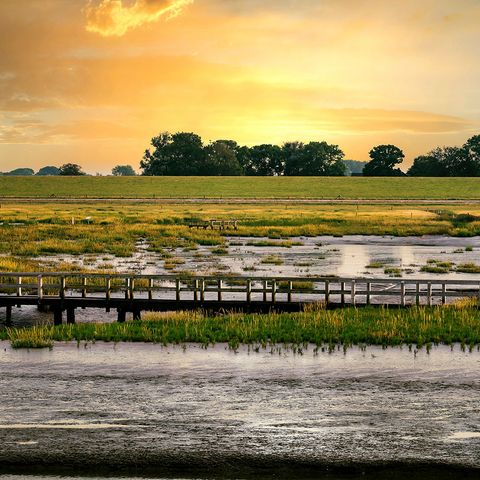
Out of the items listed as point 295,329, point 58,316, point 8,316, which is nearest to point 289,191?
point 8,316

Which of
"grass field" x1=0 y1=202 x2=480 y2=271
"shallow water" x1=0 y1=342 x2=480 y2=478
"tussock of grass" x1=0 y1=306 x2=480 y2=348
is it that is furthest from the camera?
"grass field" x1=0 y1=202 x2=480 y2=271

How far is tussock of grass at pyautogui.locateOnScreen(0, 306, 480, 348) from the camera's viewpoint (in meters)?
32.6

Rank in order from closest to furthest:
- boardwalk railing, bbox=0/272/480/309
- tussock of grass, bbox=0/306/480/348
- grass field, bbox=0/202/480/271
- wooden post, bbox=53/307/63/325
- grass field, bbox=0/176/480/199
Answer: tussock of grass, bbox=0/306/480/348, boardwalk railing, bbox=0/272/480/309, wooden post, bbox=53/307/63/325, grass field, bbox=0/202/480/271, grass field, bbox=0/176/480/199

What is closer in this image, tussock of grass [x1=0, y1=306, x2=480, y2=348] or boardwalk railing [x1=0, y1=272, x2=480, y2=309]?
tussock of grass [x1=0, y1=306, x2=480, y2=348]

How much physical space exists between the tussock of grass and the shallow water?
1.44 metres

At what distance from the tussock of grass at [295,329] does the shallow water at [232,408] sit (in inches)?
56.7

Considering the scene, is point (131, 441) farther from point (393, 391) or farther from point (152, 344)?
point (152, 344)

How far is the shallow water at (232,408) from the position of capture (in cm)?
1850

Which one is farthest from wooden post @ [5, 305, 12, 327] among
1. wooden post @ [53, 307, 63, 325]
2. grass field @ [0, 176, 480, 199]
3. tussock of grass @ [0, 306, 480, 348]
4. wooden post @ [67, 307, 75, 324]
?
grass field @ [0, 176, 480, 199]

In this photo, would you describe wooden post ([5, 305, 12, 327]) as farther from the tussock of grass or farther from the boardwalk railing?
the tussock of grass

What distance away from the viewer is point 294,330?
111ft

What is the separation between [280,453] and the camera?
18547 mm

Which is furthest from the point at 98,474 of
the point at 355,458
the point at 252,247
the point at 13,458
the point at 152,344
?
the point at 252,247

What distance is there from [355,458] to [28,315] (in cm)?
2598
